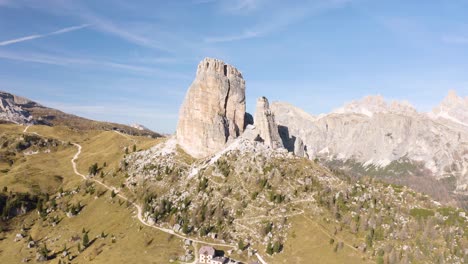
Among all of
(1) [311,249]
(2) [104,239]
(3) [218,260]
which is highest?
(1) [311,249]

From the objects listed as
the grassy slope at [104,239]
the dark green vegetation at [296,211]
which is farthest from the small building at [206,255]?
the dark green vegetation at [296,211]

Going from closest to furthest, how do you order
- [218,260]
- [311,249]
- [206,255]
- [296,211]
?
1. [218,260]
2. [206,255]
3. [311,249]
4. [296,211]

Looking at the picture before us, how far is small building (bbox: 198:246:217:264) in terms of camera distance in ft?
445

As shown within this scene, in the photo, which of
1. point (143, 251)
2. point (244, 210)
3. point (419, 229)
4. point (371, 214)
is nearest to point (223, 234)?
point (244, 210)

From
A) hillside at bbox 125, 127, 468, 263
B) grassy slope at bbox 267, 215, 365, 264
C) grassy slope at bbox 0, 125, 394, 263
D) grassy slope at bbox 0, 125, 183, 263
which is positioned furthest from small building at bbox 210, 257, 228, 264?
grassy slope at bbox 267, 215, 365, 264

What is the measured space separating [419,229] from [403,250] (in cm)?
1917

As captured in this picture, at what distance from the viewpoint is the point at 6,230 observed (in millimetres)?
186000

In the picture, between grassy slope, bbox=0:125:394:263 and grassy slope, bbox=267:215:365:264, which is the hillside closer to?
grassy slope, bbox=267:215:365:264

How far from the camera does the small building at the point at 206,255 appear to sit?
445ft

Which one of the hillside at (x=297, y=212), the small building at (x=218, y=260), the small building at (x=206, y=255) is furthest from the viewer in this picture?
the hillside at (x=297, y=212)

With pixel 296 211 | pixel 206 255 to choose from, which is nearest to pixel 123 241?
pixel 206 255

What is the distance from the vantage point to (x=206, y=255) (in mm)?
136375

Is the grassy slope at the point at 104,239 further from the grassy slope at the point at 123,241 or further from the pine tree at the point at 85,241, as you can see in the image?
the pine tree at the point at 85,241

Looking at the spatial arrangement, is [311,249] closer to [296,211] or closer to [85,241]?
[296,211]
